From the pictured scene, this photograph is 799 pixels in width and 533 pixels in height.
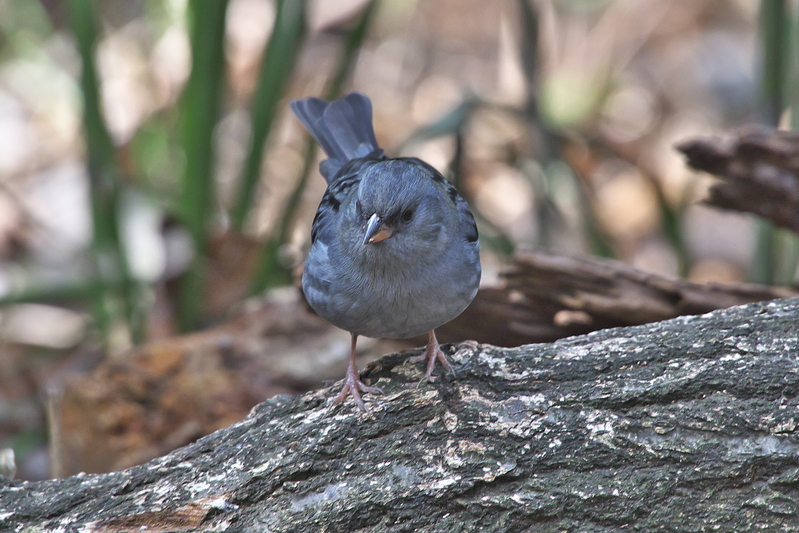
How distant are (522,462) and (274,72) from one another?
276 cm

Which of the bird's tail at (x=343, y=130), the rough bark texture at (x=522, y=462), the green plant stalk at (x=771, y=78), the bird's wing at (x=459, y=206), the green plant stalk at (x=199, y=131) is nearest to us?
the rough bark texture at (x=522, y=462)

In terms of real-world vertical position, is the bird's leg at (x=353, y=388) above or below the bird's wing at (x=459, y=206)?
below

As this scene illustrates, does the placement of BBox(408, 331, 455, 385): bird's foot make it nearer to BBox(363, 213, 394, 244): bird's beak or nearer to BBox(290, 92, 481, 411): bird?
BBox(290, 92, 481, 411): bird

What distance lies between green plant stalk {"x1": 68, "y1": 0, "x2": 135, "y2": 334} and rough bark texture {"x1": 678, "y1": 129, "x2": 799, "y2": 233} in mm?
2991

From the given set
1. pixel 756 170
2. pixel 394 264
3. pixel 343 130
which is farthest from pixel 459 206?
pixel 756 170

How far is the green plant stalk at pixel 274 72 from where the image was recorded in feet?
13.5

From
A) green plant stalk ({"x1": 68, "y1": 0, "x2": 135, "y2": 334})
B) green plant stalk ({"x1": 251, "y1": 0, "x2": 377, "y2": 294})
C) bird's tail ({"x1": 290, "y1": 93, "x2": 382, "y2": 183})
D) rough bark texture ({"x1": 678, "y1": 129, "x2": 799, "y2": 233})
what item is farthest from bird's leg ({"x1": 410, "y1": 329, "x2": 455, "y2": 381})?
green plant stalk ({"x1": 68, "y1": 0, "x2": 135, "y2": 334})

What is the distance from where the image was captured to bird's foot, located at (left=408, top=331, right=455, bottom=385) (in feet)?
7.89

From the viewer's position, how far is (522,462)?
2098 millimetres

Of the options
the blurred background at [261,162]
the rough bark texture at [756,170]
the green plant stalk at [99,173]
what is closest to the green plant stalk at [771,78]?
the blurred background at [261,162]

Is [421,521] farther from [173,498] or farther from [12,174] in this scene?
[12,174]

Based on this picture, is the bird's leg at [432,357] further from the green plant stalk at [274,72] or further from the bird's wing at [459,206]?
the green plant stalk at [274,72]

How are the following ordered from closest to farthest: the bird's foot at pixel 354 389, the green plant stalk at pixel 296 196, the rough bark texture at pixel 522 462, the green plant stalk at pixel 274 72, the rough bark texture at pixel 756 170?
1. the rough bark texture at pixel 522 462
2. the bird's foot at pixel 354 389
3. the rough bark texture at pixel 756 170
4. the green plant stalk at pixel 274 72
5. the green plant stalk at pixel 296 196

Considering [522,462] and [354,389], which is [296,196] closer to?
[354,389]
